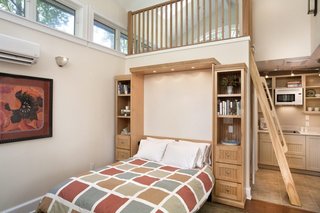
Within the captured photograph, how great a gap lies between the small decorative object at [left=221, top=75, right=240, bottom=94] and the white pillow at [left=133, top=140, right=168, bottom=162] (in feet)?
4.59

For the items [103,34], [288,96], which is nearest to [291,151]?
[288,96]

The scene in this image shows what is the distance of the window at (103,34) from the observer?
12.6 ft

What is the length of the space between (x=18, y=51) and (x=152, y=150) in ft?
7.64

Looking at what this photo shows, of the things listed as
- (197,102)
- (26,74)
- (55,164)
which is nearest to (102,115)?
(55,164)

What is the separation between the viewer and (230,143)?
3.04 metres

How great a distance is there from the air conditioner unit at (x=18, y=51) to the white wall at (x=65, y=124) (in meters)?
0.14

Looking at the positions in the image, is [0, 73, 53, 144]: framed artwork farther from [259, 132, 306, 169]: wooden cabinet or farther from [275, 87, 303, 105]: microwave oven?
[275, 87, 303, 105]: microwave oven

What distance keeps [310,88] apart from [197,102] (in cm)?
305

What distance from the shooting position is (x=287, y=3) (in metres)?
3.67

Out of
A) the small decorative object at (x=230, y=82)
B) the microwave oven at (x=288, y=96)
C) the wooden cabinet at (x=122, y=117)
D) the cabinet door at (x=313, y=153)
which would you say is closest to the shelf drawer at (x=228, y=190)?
the small decorative object at (x=230, y=82)

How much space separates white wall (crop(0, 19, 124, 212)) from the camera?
8.28 feet

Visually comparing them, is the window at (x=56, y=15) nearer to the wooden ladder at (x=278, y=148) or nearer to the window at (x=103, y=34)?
the window at (x=103, y=34)

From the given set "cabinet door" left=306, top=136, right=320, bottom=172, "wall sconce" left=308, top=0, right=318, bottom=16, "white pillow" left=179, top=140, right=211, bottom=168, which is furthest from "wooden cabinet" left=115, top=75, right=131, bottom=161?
"cabinet door" left=306, top=136, right=320, bottom=172

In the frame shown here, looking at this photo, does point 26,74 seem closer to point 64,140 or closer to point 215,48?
point 64,140
